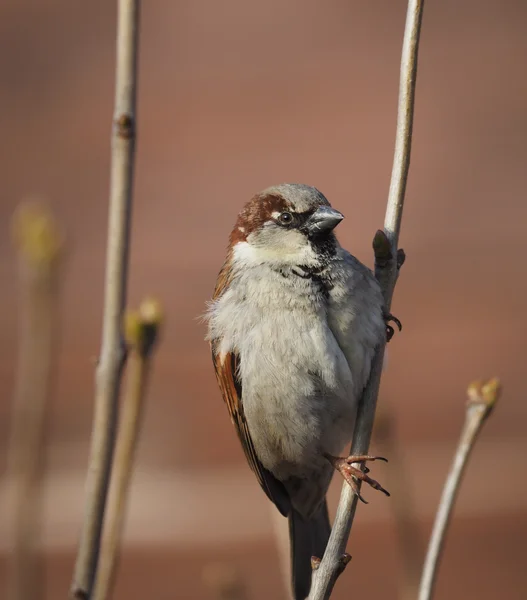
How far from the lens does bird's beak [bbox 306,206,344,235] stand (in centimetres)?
231

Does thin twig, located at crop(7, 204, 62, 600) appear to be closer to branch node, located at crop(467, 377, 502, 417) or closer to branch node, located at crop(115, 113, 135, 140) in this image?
branch node, located at crop(115, 113, 135, 140)

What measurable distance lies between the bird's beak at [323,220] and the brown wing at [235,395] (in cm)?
24

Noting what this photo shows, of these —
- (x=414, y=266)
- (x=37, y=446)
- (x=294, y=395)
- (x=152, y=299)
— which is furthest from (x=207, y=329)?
(x=414, y=266)

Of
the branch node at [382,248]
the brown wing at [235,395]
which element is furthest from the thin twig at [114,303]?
the brown wing at [235,395]

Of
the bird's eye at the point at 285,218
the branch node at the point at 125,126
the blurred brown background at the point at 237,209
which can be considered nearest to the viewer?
the branch node at the point at 125,126

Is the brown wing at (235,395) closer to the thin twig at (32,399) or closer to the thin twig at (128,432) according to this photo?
the thin twig at (128,432)

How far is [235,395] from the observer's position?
8.21ft

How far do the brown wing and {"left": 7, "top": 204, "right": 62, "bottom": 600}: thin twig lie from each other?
1.37m

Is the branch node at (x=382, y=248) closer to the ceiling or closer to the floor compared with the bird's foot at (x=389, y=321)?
closer to the ceiling

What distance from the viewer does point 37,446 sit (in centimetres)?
96

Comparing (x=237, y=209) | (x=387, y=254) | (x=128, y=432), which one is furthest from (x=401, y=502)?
(x=237, y=209)

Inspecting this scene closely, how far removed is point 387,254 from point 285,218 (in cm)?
62

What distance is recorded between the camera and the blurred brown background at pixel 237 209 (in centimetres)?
509

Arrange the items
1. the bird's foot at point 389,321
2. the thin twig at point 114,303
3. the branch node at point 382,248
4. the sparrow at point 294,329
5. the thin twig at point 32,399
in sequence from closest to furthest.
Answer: the thin twig at point 32,399 → the thin twig at point 114,303 → the branch node at point 382,248 → the bird's foot at point 389,321 → the sparrow at point 294,329
